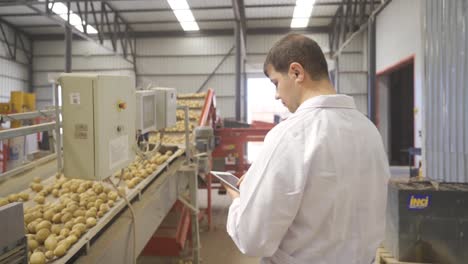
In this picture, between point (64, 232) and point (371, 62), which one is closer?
point (64, 232)

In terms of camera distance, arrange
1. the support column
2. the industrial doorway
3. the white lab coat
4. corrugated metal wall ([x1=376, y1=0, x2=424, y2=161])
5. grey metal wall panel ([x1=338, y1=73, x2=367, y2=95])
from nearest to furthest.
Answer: the white lab coat → the support column → corrugated metal wall ([x1=376, y1=0, x2=424, y2=161]) → the industrial doorway → grey metal wall panel ([x1=338, y1=73, x2=367, y2=95])

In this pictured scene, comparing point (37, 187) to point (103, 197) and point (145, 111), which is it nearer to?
point (103, 197)

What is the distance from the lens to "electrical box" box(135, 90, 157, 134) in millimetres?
2273

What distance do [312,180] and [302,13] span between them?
41.7ft

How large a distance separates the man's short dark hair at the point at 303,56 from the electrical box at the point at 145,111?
129cm

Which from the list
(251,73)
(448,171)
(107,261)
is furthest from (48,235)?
(251,73)

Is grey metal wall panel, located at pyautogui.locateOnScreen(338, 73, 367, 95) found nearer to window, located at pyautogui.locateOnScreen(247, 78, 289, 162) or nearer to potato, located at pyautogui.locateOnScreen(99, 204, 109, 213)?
→ window, located at pyautogui.locateOnScreen(247, 78, 289, 162)

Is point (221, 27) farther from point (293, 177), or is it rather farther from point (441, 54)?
point (293, 177)

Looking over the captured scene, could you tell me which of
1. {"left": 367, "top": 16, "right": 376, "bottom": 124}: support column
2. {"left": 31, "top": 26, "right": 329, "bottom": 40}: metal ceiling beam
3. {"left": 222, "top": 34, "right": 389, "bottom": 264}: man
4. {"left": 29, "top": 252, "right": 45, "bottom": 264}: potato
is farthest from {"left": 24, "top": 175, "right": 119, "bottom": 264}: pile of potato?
{"left": 31, "top": 26, "right": 329, "bottom": 40}: metal ceiling beam

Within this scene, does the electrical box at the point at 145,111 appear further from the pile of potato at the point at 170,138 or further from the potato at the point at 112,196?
the pile of potato at the point at 170,138

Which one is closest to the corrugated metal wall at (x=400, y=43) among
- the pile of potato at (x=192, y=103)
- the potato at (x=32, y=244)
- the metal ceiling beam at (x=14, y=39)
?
the pile of potato at (x=192, y=103)

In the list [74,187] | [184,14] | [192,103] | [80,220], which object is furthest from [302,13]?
[80,220]

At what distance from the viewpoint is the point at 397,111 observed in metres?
12.3

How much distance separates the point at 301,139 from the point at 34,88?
665 inches
